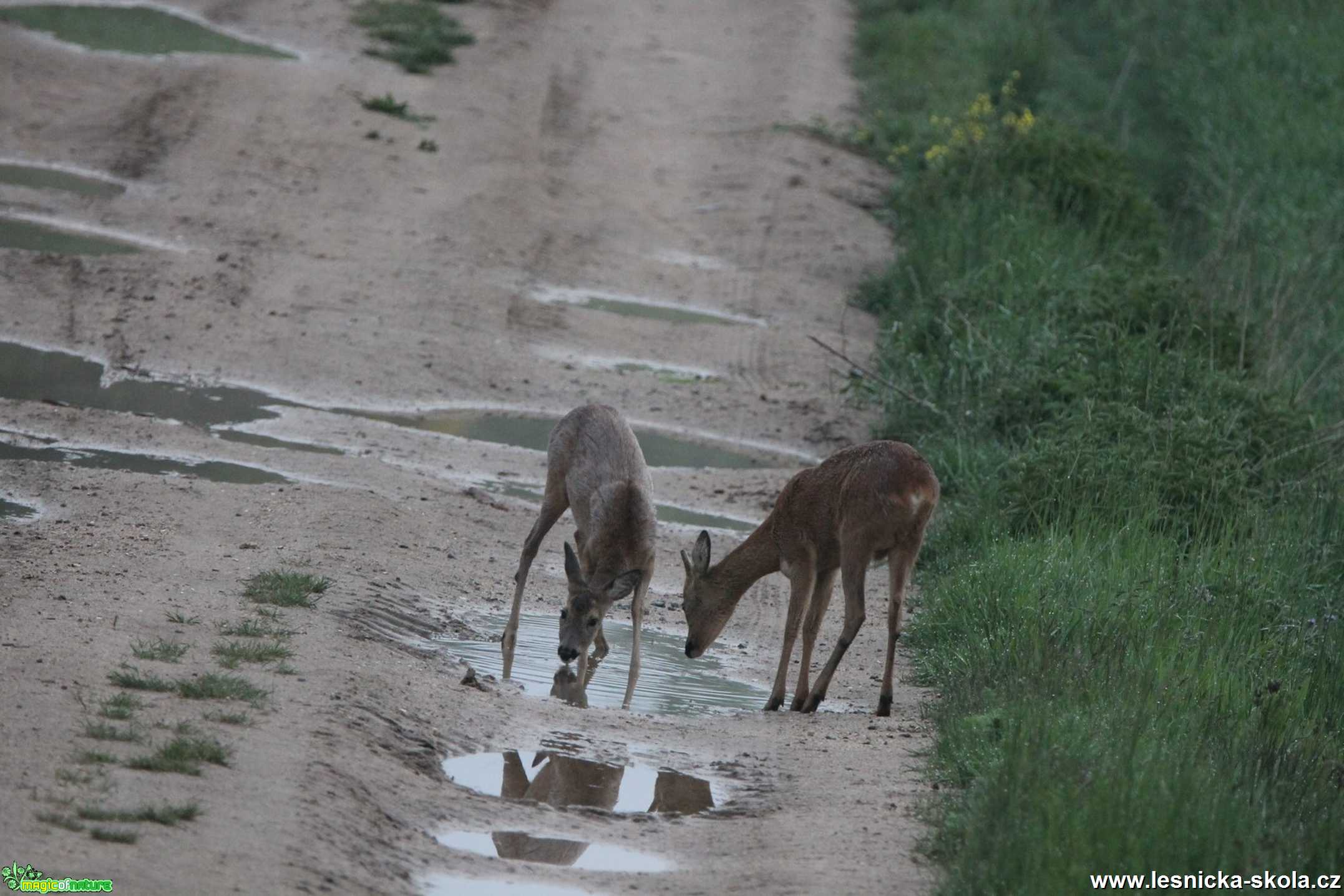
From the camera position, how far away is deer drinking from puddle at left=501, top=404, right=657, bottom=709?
8.41 m

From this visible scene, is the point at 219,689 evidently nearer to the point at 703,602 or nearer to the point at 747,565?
the point at 703,602

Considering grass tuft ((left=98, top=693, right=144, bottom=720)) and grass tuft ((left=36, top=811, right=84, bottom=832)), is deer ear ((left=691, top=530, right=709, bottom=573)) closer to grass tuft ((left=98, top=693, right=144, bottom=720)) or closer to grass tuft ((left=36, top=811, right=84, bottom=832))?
grass tuft ((left=98, top=693, right=144, bottom=720))

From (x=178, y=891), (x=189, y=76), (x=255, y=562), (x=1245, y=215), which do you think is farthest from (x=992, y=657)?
(x=189, y=76)

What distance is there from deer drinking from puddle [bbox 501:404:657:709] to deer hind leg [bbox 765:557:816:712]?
71 centimetres

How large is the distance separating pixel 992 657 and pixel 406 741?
2.99 m

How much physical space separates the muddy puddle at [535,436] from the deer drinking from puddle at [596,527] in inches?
101

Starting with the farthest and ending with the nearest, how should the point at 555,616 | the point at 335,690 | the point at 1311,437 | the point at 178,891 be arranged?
the point at 1311,437, the point at 555,616, the point at 335,690, the point at 178,891

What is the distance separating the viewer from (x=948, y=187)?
16.7m

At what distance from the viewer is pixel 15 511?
8.82 metres

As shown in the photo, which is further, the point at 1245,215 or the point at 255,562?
the point at 1245,215

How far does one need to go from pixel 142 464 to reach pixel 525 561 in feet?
9.00

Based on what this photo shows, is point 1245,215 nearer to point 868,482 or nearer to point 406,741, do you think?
point 868,482

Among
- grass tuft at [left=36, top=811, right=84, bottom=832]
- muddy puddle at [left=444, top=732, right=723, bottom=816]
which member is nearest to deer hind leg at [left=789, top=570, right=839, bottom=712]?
muddy puddle at [left=444, top=732, right=723, bottom=816]

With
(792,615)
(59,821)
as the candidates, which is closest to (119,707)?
(59,821)
